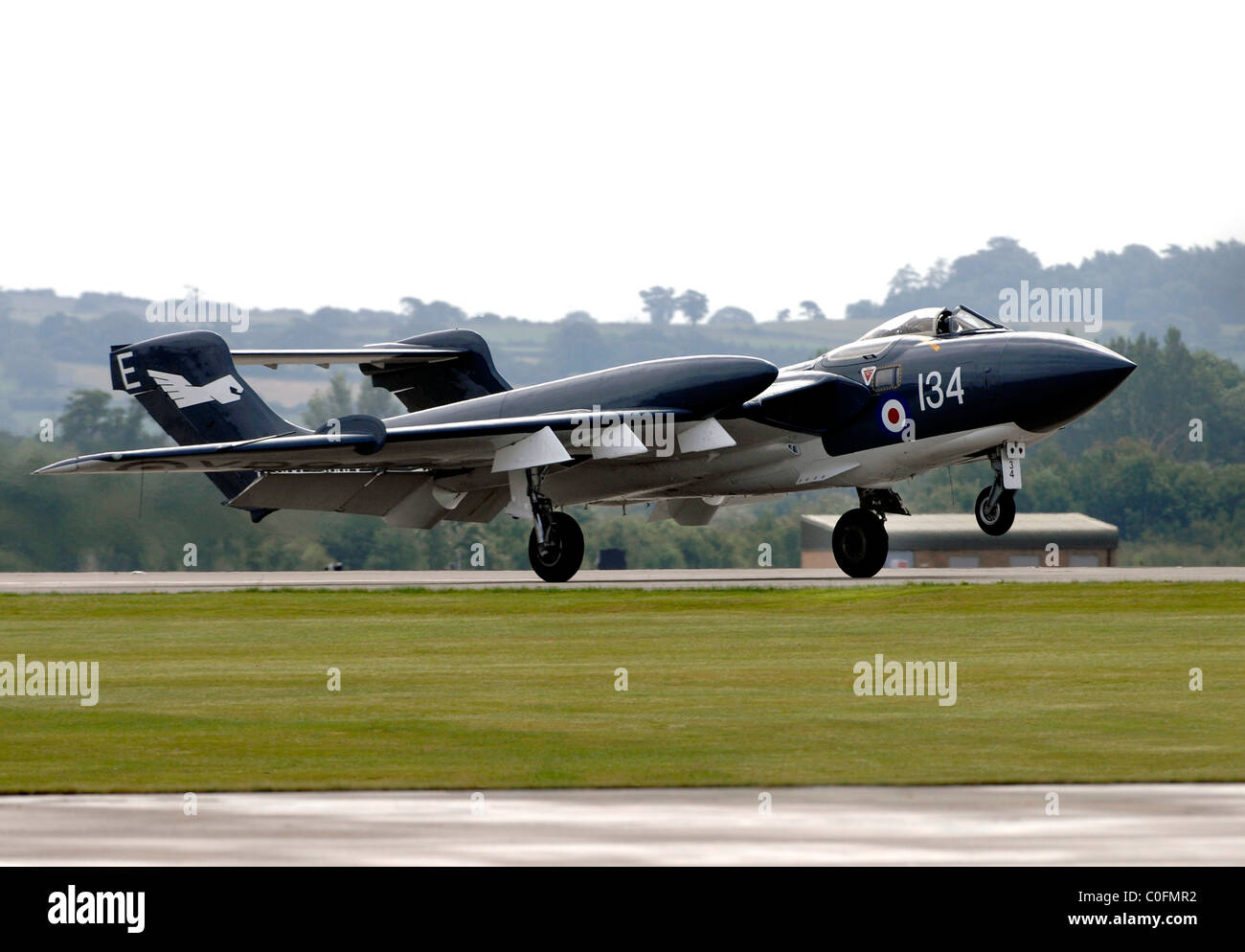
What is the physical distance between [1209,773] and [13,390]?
148642 mm

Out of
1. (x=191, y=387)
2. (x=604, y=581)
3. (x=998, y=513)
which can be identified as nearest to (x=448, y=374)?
(x=191, y=387)

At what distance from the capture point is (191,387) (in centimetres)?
3528

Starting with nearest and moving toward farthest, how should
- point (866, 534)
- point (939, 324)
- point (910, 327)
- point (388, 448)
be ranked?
point (939, 324), point (910, 327), point (388, 448), point (866, 534)

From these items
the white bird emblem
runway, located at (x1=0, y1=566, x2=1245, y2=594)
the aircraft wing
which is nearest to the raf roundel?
runway, located at (x1=0, y1=566, x2=1245, y2=594)

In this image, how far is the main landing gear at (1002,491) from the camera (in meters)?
28.4

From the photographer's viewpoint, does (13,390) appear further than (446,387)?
Yes

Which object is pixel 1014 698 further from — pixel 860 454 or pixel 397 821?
pixel 860 454

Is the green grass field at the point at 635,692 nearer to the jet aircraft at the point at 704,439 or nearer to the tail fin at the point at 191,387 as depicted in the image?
the jet aircraft at the point at 704,439

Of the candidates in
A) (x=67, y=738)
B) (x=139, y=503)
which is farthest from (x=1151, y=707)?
(x=139, y=503)

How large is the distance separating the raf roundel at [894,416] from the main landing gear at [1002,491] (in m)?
1.53

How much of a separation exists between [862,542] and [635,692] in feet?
50.1

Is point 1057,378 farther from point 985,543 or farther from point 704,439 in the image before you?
point 985,543

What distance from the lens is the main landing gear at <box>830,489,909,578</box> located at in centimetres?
3064

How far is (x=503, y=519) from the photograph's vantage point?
78625 mm
